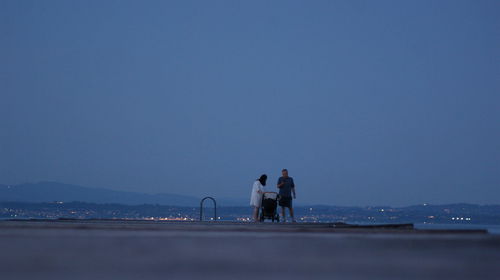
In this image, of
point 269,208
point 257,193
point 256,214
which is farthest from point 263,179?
point 256,214

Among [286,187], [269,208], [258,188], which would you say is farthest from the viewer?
[269,208]

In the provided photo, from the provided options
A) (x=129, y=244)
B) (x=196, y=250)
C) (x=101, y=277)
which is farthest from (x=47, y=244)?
(x=101, y=277)

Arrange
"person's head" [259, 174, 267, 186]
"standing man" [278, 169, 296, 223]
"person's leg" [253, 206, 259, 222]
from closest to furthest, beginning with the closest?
1. "standing man" [278, 169, 296, 223]
2. "person's head" [259, 174, 267, 186]
3. "person's leg" [253, 206, 259, 222]

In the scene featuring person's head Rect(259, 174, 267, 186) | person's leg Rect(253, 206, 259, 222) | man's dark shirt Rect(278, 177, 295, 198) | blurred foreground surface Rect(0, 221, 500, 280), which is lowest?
blurred foreground surface Rect(0, 221, 500, 280)

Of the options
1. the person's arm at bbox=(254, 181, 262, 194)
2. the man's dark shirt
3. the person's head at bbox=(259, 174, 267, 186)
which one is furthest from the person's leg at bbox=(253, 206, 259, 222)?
the man's dark shirt

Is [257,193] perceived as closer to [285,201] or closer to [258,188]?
[258,188]

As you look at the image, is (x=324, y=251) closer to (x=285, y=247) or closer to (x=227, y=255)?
(x=285, y=247)

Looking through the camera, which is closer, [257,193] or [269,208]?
[257,193]

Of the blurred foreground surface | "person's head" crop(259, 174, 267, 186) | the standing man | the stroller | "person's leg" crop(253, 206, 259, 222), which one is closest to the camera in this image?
the blurred foreground surface

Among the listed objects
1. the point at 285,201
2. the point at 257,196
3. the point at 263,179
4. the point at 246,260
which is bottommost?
the point at 246,260

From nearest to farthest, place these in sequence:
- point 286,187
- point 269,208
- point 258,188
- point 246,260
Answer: point 246,260 < point 286,187 < point 258,188 < point 269,208

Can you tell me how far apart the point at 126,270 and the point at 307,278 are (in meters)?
0.80

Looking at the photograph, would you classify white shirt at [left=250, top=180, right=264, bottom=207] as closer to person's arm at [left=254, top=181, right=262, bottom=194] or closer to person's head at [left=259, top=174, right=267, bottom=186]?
person's arm at [left=254, top=181, right=262, bottom=194]

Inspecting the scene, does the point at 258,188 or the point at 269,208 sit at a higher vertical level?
the point at 258,188
